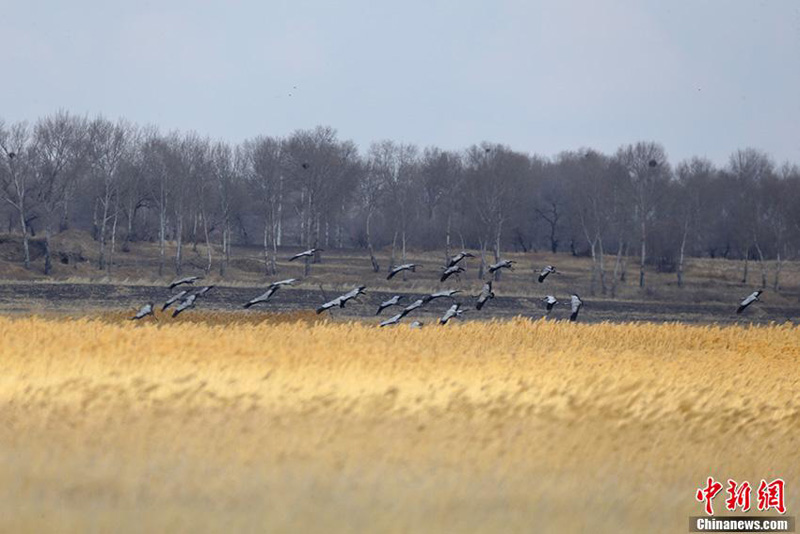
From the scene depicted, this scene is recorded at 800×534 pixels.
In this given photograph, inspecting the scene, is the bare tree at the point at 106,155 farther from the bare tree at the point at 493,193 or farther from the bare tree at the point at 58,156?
the bare tree at the point at 493,193

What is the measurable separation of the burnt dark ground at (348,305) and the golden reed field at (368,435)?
28.0 m

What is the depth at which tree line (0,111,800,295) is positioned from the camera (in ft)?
262

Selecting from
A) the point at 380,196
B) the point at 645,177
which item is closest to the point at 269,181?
the point at 380,196

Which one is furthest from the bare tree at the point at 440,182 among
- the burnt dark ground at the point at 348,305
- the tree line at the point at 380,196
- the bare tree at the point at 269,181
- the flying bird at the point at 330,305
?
the flying bird at the point at 330,305

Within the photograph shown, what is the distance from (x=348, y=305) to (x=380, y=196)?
1658 inches

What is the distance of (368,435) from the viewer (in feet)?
40.5

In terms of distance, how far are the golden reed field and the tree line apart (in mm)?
55884

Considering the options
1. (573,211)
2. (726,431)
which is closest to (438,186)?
(573,211)

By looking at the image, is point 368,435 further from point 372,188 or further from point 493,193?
point 372,188

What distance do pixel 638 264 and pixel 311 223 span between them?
28.4 meters

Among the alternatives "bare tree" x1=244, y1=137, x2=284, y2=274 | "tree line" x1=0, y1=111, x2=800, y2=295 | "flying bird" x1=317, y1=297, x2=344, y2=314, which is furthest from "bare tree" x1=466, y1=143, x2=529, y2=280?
"flying bird" x1=317, y1=297, x2=344, y2=314

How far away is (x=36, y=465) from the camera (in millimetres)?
11117

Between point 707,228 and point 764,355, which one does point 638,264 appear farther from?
point 764,355

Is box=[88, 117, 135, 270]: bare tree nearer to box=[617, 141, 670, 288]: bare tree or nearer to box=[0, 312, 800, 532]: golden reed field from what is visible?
box=[617, 141, 670, 288]: bare tree
